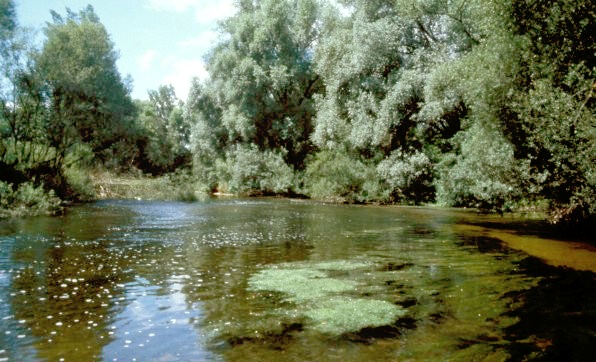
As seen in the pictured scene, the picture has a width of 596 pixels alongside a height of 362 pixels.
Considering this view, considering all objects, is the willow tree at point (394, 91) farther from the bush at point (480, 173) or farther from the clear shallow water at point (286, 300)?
the clear shallow water at point (286, 300)

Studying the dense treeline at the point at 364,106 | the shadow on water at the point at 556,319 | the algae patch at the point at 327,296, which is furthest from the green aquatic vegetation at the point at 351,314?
the dense treeline at the point at 364,106

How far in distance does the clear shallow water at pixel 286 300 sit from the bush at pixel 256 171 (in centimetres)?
2995

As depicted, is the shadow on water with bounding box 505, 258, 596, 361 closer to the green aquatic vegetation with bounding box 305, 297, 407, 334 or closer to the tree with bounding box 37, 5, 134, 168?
the green aquatic vegetation with bounding box 305, 297, 407, 334

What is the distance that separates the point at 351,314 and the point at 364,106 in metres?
28.2

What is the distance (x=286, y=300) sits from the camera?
9.46 metres

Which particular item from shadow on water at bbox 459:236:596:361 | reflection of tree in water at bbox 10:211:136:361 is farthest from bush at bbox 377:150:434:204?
reflection of tree in water at bbox 10:211:136:361

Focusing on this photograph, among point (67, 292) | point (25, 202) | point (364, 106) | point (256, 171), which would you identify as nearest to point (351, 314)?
point (67, 292)

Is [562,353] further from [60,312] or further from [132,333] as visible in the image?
[60,312]

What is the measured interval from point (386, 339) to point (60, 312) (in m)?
5.86

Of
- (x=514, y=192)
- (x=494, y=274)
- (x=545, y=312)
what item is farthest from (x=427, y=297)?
(x=514, y=192)

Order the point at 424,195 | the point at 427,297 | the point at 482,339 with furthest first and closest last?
1. the point at 424,195
2. the point at 427,297
3. the point at 482,339

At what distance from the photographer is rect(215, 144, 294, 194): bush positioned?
156ft

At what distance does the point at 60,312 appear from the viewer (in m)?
8.28

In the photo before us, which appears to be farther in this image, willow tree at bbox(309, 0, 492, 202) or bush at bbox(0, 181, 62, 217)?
willow tree at bbox(309, 0, 492, 202)
